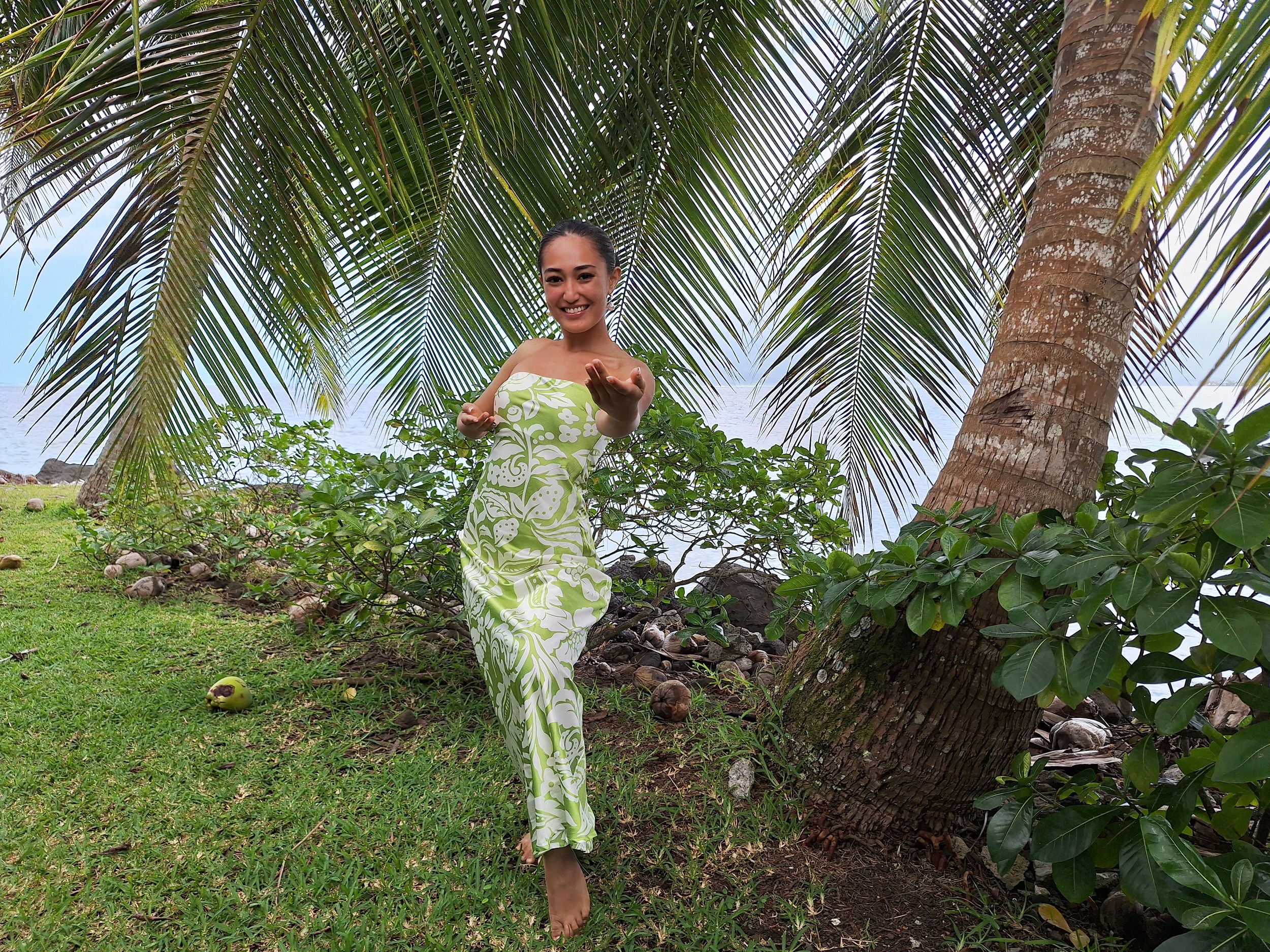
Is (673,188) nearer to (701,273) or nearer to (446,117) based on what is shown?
(701,273)

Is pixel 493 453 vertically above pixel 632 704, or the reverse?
pixel 493 453

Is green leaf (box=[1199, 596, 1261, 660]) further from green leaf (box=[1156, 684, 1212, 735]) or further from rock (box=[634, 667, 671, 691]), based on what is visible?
rock (box=[634, 667, 671, 691])

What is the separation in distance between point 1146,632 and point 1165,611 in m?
0.06

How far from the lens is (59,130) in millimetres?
2129

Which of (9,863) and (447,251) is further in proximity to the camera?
(447,251)

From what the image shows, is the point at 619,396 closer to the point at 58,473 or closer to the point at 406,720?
the point at 406,720

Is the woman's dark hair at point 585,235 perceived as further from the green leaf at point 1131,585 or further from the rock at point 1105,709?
the rock at point 1105,709

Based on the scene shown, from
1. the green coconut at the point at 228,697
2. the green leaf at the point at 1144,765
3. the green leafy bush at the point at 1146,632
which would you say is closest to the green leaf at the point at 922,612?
the green leafy bush at the point at 1146,632

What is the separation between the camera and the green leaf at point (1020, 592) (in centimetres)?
169

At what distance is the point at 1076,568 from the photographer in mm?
1547

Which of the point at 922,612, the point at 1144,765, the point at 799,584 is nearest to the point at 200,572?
the point at 799,584

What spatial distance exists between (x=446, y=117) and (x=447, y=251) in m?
0.58

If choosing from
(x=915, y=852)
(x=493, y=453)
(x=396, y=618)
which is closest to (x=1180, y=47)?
(x=493, y=453)

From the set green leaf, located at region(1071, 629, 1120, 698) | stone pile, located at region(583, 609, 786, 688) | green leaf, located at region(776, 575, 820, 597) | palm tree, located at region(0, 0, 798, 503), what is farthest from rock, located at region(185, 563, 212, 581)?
green leaf, located at region(1071, 629, 1120, 698)
